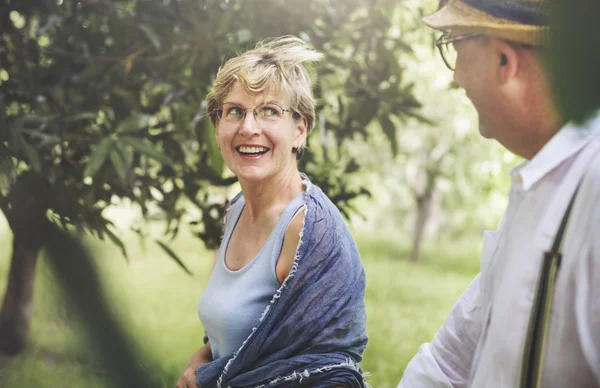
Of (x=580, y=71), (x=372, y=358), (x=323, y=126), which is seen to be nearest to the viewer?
(x=580, y=71)

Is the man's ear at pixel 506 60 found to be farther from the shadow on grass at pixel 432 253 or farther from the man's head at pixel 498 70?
the shadow on grass at pixel 432 253

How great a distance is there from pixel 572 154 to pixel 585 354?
0.78ft

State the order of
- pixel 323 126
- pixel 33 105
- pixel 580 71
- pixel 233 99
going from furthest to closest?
1. pixel 323 126
2. pixel 33 105
3. pixel 233 99
4. pixel 580 71

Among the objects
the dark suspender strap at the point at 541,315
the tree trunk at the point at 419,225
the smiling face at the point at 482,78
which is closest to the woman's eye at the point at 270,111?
the smiling face at the point at 482,78

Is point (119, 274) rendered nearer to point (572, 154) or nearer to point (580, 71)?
point (580, 71)

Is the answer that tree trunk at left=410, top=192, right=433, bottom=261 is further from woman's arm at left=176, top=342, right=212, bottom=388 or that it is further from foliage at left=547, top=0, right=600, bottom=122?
foliage at left=547, top=0, right=600, bottom=122

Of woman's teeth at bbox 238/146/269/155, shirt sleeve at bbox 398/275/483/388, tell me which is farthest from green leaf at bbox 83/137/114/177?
shirt sleeve at bbox 398/275/483/388

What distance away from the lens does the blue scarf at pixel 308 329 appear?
51.8 inches

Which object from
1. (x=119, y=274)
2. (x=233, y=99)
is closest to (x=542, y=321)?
(x=119, y=274)

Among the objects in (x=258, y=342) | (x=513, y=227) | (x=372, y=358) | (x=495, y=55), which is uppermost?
(x=495, y=55)

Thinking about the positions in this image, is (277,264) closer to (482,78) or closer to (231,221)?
(231,221)

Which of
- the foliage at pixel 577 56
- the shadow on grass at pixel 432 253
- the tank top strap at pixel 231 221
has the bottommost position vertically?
the shadow on grass at pixel 432 253

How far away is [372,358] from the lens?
14.6 ft

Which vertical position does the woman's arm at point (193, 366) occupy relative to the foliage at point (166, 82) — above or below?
below
